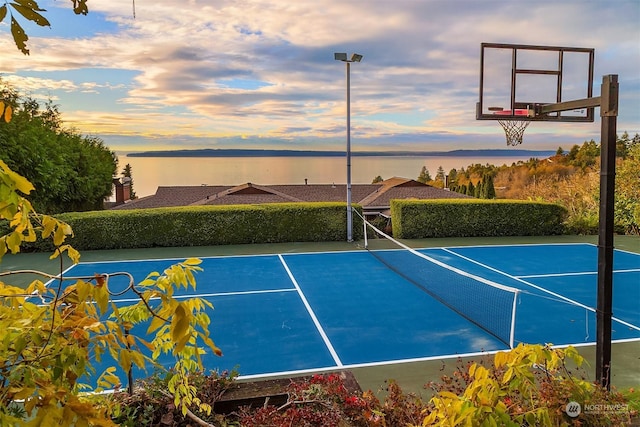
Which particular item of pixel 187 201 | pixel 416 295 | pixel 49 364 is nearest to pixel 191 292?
pixel 416 295

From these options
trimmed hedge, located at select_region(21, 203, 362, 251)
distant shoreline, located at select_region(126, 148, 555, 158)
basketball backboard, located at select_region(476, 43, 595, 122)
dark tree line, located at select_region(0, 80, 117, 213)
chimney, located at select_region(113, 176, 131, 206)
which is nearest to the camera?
basketball backboard, located at select_region(476, 43, 595, 122)

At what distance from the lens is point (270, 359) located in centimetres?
629

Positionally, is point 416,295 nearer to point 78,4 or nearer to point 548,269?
point 548,269

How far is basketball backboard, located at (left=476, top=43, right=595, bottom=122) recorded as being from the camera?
6.63 meters

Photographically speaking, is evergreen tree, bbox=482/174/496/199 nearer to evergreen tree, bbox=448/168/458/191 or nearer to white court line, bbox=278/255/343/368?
evergreen tree, bbox=448/168/458/191

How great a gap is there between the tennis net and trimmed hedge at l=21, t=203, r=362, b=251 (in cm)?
321

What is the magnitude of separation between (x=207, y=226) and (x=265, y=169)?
59.3ft

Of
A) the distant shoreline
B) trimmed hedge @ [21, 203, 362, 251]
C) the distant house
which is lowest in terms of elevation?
trimmed hedge @ [21, 203, 362, 251]

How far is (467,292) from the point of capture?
29.9 feet

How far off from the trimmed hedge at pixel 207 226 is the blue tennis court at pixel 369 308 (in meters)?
2.07

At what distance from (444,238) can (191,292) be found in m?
9.40

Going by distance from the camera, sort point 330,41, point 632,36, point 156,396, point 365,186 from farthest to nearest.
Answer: point 365,186 < point 330,41 < point 632,36 < point 156,396

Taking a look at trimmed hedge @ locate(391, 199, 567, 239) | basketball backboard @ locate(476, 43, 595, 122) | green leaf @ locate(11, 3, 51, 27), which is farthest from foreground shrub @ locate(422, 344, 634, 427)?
trimmed hedge @ locate(391, 199, 567, 239)

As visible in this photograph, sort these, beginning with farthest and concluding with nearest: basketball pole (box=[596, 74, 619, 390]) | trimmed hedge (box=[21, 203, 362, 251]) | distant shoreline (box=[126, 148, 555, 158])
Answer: distant shoreline (box=[126, 148, 555, 158]) → trimmed hedge (box=[21, 203, 362, 251]) → basketball pole (box=[596, 74, 619, 390])
